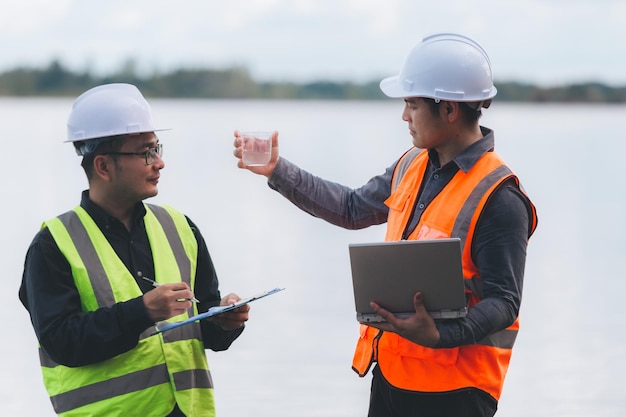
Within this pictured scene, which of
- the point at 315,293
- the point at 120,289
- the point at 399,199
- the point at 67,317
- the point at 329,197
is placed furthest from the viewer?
the point at 315,293

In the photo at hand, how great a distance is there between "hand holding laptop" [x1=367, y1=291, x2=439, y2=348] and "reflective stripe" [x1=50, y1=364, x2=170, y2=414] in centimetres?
65

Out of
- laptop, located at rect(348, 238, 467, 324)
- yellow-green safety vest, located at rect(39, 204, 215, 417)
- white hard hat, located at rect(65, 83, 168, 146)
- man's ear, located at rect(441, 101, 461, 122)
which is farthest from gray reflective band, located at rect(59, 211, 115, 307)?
man's ear, located at rect(441, 101, 461, 122)

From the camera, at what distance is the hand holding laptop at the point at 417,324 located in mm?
3162

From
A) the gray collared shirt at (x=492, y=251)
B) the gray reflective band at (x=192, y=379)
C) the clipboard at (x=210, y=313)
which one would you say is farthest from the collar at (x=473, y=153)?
the gray reflective band at (x=192, y=379)

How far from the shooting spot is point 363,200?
3910 mm

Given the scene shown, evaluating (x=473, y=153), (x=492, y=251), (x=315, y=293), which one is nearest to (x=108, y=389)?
(x=492, y=251)

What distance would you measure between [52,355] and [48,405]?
8.54ft

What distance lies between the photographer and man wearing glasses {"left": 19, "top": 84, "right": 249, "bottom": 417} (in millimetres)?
3133

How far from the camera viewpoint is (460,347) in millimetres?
3355

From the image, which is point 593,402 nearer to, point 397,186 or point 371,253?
point 397,186

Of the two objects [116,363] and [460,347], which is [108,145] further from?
[460,347]

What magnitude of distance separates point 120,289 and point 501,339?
1.09 meters

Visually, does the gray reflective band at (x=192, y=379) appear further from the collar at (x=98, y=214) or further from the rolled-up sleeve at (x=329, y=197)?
the rolled-up sleeve at (x=329, y=197)

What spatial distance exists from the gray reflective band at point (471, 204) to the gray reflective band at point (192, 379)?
0.82 meters
